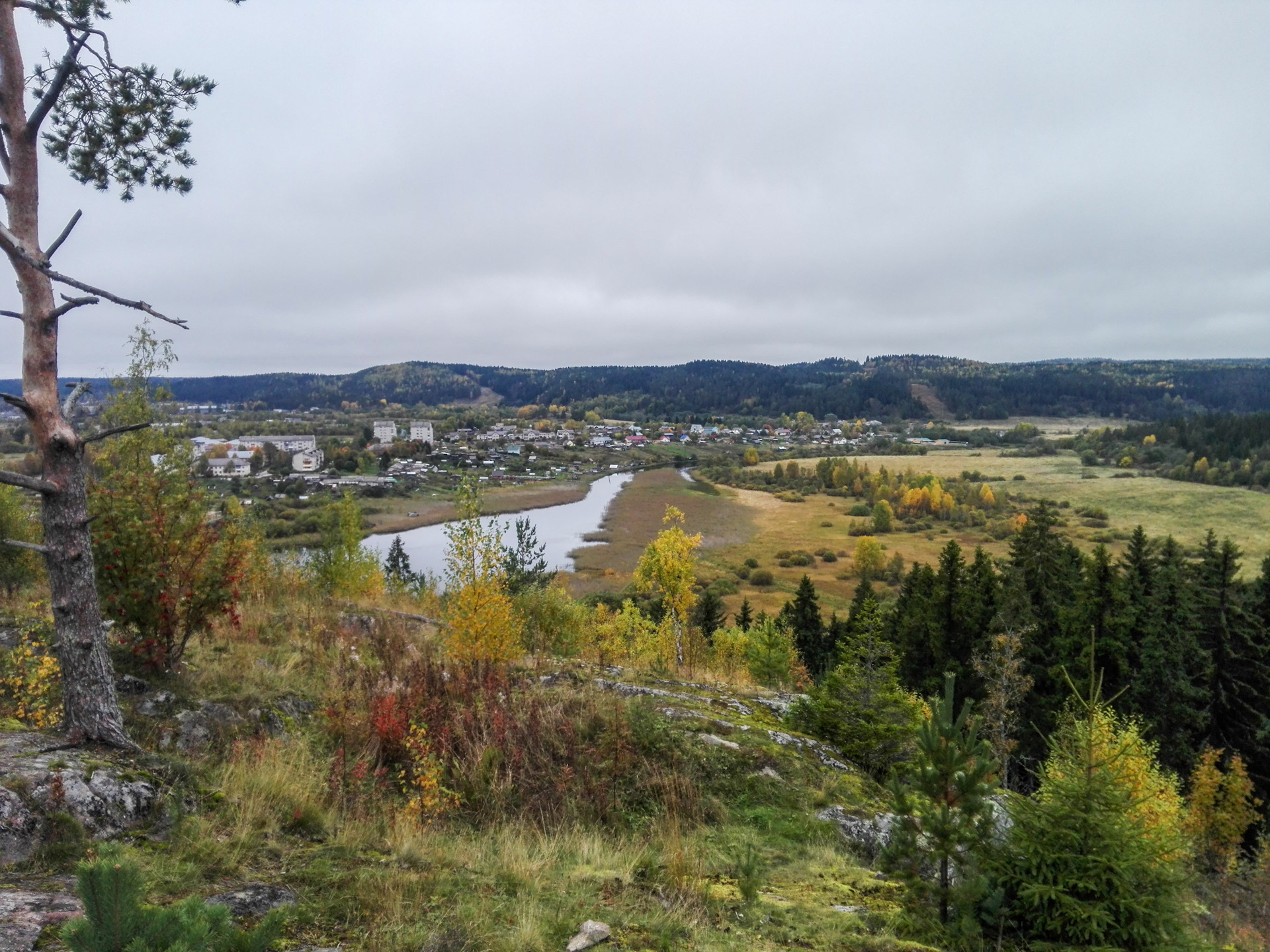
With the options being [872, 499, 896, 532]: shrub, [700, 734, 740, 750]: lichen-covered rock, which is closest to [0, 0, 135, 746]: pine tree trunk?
[700, 734, 740, 750]: lichen-covered rock

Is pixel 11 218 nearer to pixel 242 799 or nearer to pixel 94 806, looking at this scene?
pixel 94 806

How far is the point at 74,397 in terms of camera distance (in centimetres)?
507

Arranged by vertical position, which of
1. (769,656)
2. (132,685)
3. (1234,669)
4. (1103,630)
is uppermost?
(132,685)

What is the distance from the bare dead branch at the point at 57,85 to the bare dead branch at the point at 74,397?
129 centimetres

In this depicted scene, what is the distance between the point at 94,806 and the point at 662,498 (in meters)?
90.9

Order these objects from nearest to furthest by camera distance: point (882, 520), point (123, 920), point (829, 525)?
point (123, 920) < point (882, 520) < point (829, 525)

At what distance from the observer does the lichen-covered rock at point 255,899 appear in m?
3.54

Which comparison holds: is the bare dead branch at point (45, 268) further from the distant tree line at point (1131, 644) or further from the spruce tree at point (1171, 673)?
the spruce tree at point (1171, 673)

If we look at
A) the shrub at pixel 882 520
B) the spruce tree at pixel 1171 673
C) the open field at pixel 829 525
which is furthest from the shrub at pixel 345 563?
the shrub at pixel 882 520

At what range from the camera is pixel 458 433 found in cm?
15512

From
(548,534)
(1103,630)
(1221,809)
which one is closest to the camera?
(1221,809)

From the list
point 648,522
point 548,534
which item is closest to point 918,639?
point 548,534

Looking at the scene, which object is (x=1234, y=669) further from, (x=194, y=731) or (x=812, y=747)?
(x=194, y=731)

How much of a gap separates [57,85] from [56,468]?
302 cm
